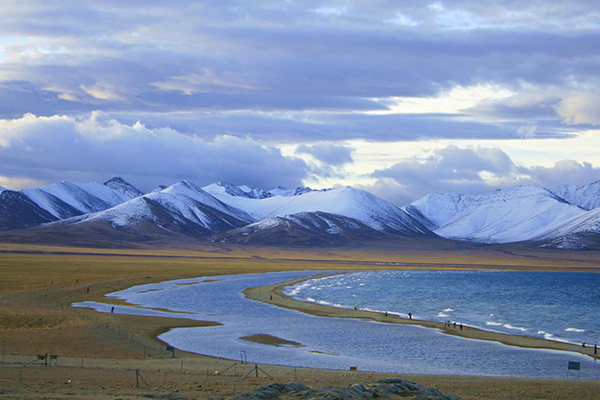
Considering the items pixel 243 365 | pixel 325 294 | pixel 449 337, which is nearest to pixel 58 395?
pixel 243 365

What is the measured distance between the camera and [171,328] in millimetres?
59406

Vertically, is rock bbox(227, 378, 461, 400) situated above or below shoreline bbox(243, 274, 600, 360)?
above

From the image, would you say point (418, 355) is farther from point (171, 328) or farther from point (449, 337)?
point (171, 328)

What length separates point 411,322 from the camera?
69875mm

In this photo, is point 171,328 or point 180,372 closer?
point 180,372

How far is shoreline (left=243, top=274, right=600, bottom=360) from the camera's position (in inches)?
2137

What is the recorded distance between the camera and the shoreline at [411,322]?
54.3 meters

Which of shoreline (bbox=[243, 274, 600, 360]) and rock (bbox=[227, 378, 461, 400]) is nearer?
rock (bbox=[227, 378, 461, 400])

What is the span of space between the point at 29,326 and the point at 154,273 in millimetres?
94544

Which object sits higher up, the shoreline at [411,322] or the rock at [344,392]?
the rock at [344,392]

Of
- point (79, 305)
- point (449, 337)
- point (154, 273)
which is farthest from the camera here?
point (154, 273)

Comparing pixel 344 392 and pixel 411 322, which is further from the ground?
pixel 344 392

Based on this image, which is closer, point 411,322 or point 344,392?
point 344,392

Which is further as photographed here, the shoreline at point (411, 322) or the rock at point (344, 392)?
the shoreline at point (411, 322)
